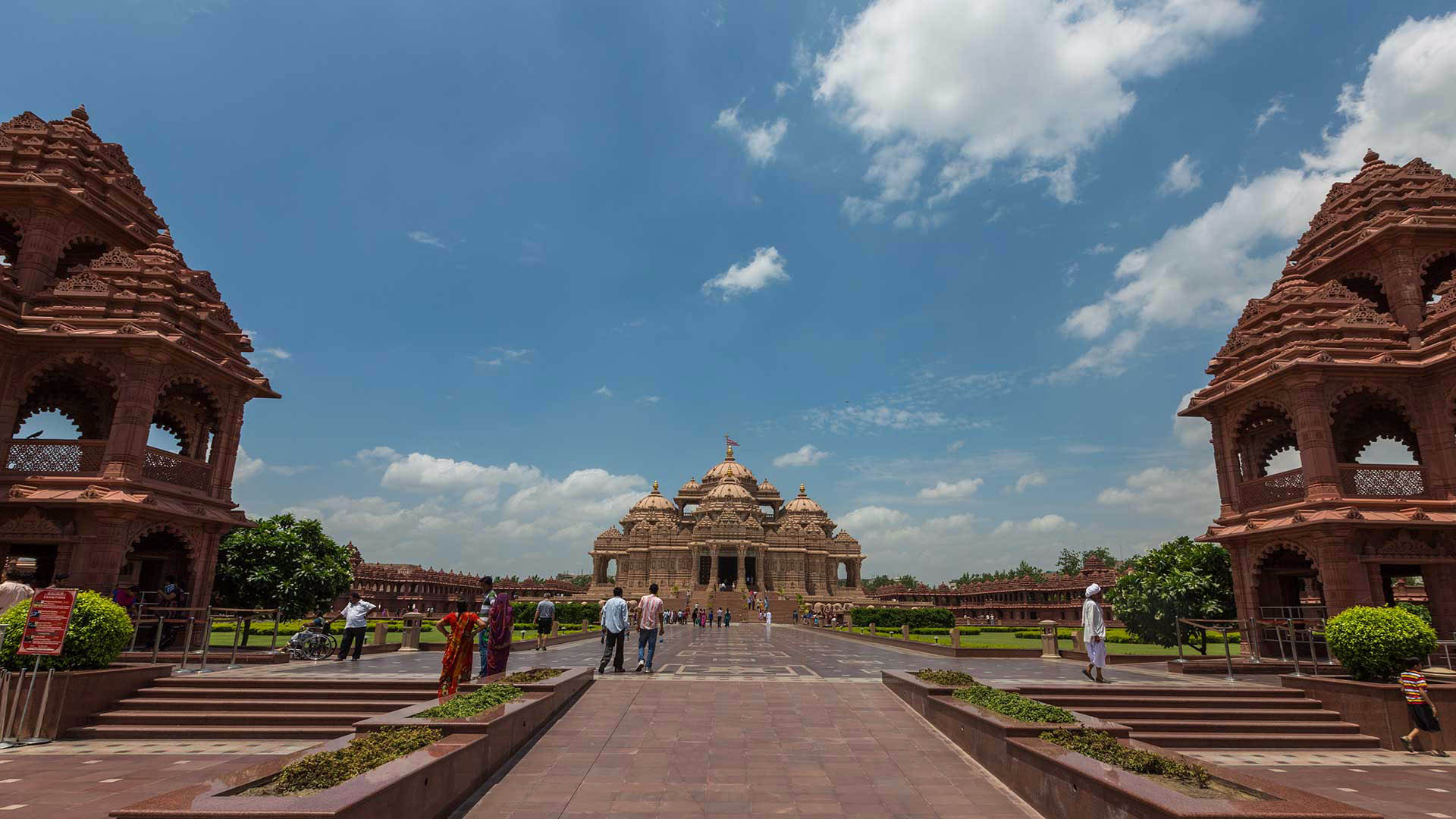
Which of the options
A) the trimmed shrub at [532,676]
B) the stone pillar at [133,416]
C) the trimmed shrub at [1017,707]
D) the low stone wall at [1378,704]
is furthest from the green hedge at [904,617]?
the stone pillar at [133,416]

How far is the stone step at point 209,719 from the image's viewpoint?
11648mm

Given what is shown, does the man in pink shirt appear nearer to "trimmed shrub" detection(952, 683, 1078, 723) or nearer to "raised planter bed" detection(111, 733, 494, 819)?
"trimmed shrub" detection(952, 683, 1078, 723)

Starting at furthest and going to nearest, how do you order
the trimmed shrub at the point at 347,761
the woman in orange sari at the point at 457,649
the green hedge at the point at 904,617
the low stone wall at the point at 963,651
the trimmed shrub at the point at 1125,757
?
1. the green hedge at the point at 904,617
2. the low stone wall at the point at 963,651
3. the woman in orange sari at the point at 457,649
4. the trimmed shrub at the point at 1125,757
5. the trimmed shrub at the point at 347,761

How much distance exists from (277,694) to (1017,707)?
12.0m

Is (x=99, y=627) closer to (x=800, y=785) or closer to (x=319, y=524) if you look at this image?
(x=800, y=785)

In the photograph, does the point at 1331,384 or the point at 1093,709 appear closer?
the point at 1093,709

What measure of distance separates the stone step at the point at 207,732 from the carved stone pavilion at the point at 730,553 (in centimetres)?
5952

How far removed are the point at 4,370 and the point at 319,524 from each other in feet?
30.2

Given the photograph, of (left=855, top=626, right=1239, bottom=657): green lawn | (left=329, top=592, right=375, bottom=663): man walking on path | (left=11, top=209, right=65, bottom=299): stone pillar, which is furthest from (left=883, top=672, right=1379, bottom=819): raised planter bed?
(left=11, top=209, right=65, bottom=299): stone pillar

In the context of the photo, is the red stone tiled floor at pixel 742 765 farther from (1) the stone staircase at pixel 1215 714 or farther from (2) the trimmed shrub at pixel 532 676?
(1) the stone staircase at pixel 1215 714

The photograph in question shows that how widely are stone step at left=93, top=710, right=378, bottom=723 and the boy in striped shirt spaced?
16.0 m

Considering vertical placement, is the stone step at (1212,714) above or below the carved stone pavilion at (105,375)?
below

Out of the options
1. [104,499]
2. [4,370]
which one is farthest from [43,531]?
[4,370]

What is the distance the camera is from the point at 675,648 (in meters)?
27.1
